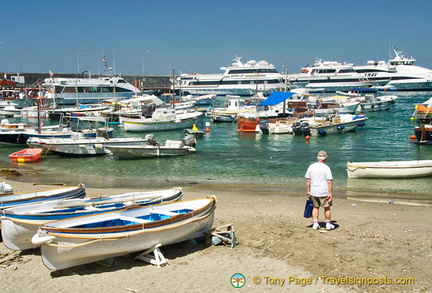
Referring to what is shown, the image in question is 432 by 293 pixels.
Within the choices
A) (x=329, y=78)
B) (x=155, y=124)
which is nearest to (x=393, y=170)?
(x=155, y=124)

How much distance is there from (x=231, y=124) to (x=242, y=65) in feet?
185

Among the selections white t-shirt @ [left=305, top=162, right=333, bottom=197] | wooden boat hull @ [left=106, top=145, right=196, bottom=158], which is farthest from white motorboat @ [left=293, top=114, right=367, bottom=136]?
white t-shirt @ [left=305, top=162, right=333, bottom=197]

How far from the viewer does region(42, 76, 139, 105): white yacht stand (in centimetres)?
7300

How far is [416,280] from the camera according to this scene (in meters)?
7.43

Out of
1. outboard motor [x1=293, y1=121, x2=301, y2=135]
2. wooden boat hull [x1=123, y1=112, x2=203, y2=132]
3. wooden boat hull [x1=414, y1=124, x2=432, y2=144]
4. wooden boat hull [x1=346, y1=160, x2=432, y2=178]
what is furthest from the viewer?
wooden boat hull [x1=123, y1=112, x2=203, y2=132]

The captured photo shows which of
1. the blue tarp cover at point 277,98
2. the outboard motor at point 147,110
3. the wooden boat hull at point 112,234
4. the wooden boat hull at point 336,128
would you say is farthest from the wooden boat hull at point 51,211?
the outboard motor at point 147,110

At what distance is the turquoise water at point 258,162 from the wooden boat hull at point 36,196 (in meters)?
7.86

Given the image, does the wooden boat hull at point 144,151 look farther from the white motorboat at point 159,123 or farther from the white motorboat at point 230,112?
the white motorboat at point 230,112

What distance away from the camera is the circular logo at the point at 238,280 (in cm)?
756

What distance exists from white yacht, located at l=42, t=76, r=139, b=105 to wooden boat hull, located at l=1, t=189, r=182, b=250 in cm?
6244

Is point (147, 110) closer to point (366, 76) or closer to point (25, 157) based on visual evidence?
point (25, 157)

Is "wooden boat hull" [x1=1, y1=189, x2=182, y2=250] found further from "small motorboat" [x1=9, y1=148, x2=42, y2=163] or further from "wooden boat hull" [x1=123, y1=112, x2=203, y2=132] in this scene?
"wooden boat hull" [x1=123, y1=112, x2=203, y2=132]

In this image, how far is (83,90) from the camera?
74.9 metres

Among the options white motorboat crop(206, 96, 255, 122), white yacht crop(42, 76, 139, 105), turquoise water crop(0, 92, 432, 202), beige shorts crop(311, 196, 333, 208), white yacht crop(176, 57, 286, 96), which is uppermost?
white yacht crop(176, 57, 286, 96)
